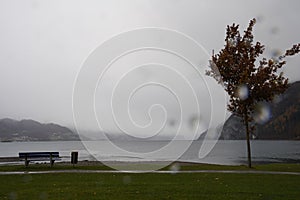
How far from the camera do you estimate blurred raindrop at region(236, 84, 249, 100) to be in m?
24.8
